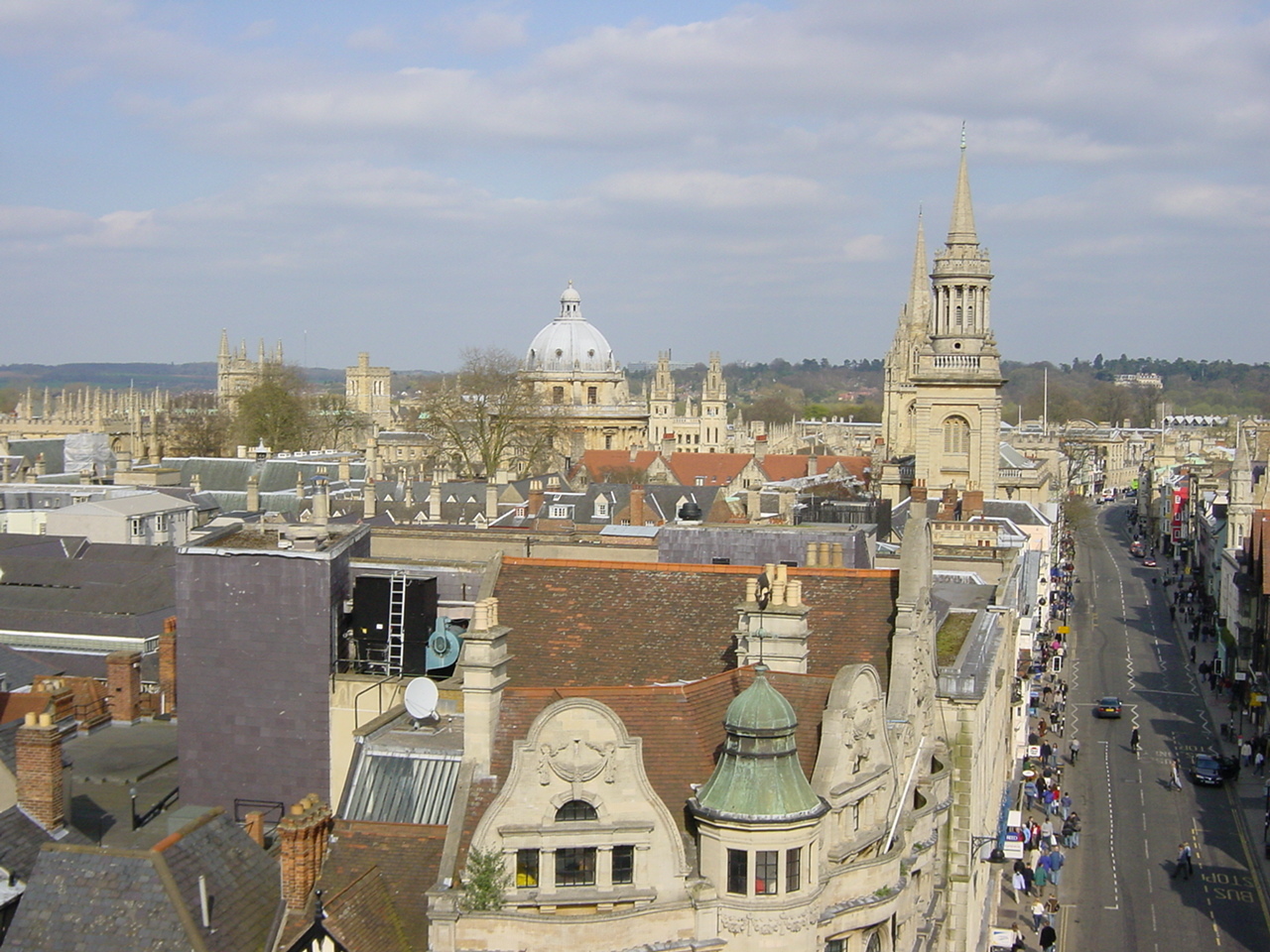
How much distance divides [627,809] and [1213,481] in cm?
11531

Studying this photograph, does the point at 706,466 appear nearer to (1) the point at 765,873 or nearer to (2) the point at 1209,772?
(2) the point at 1209,772

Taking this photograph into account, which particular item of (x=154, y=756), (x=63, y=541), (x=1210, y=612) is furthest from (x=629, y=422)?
(x=154, y=756)

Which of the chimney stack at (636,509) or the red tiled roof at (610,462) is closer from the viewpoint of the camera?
the chimney stack at (636,509)

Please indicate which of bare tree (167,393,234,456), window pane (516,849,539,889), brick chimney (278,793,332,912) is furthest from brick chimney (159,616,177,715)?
bare tree (167,393,234,456)

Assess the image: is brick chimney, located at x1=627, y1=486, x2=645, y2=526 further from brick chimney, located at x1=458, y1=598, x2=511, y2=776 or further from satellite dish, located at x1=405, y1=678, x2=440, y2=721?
brick chimney, located at x1=458, y1=598, x2=511, y2=776

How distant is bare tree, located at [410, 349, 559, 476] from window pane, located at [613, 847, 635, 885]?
8410cm

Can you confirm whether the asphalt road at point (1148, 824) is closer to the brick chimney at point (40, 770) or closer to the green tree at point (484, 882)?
the green tree at point (484, 882)

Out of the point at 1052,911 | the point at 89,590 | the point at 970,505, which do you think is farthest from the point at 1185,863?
the point at 89,590

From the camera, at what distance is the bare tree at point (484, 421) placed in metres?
107

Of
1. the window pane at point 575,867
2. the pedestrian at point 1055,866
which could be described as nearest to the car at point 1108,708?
the pedestrian at point 1055,866

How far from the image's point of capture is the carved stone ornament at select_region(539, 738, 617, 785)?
2016 cm

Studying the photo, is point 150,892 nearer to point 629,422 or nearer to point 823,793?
point 823,793

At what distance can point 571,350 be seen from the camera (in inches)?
6590

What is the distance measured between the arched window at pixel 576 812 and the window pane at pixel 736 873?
1.88m
